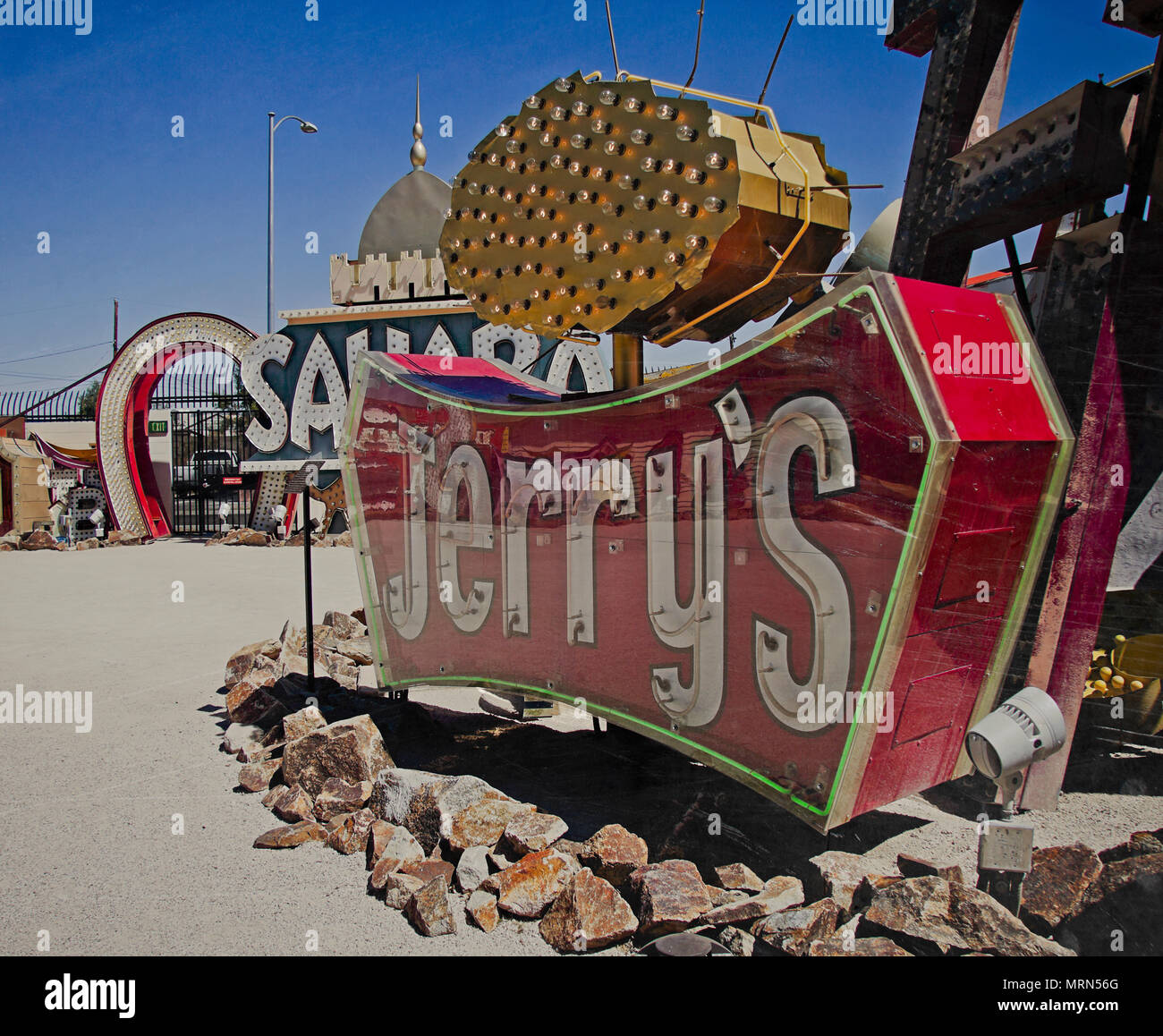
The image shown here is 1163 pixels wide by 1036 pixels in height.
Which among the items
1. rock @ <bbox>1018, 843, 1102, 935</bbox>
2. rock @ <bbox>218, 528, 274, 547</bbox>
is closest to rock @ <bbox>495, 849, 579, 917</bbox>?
rock @ <bbox>1018, 843, 1102, 935</bbox>

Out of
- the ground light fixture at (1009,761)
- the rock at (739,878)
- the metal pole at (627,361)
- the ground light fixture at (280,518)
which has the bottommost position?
the rock at (739,878)

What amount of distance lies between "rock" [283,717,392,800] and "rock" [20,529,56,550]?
17.1 meters

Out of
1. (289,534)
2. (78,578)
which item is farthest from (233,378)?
(78,578)

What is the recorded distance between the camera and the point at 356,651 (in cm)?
767

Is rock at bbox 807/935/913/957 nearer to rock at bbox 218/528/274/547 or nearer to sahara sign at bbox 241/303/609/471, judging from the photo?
sahara sign at bbox 241/303/609/471

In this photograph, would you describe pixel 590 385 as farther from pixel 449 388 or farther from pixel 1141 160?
pixel 1141 160

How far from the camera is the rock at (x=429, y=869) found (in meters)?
3.83

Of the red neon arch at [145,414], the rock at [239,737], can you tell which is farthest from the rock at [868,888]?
→ the red neon arch at [145,414]

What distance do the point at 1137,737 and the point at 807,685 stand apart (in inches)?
101

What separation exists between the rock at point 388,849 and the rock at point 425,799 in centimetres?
6

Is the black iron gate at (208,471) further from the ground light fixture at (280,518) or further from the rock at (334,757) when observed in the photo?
the rock at (334,757)

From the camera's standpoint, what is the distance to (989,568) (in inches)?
127

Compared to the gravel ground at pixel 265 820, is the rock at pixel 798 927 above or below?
above

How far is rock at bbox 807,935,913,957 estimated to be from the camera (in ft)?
9.66
